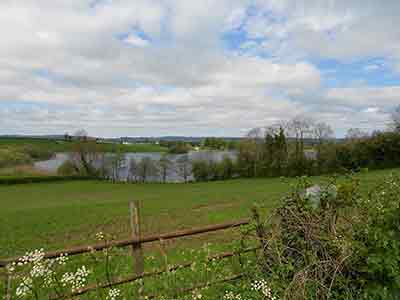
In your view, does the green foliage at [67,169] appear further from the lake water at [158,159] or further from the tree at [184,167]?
the tree at [184,167]

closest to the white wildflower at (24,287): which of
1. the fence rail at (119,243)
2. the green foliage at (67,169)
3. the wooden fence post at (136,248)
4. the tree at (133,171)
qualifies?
the fence rail at (119,243)

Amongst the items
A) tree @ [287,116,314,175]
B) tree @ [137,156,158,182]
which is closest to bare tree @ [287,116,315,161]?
tree @ [287,116,314,175]

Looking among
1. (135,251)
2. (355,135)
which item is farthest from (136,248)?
(355,135)

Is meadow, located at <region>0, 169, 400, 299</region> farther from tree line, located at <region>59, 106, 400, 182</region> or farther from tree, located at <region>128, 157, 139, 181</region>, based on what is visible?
tree, located at <region>128, 157, 139, 181</region>

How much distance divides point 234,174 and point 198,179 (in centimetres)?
668

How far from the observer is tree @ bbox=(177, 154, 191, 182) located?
50625 millimetres

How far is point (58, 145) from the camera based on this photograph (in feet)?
191

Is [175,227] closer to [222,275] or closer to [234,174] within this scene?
[222,275]

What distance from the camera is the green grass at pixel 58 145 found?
53.5m

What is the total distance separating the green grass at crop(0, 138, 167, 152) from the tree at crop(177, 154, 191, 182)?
1314cm

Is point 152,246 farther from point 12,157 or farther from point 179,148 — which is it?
point 179,148

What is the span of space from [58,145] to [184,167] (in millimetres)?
28565

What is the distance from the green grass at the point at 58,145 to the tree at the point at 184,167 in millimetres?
13144

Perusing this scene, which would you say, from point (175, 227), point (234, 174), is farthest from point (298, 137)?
point (175, 227)
